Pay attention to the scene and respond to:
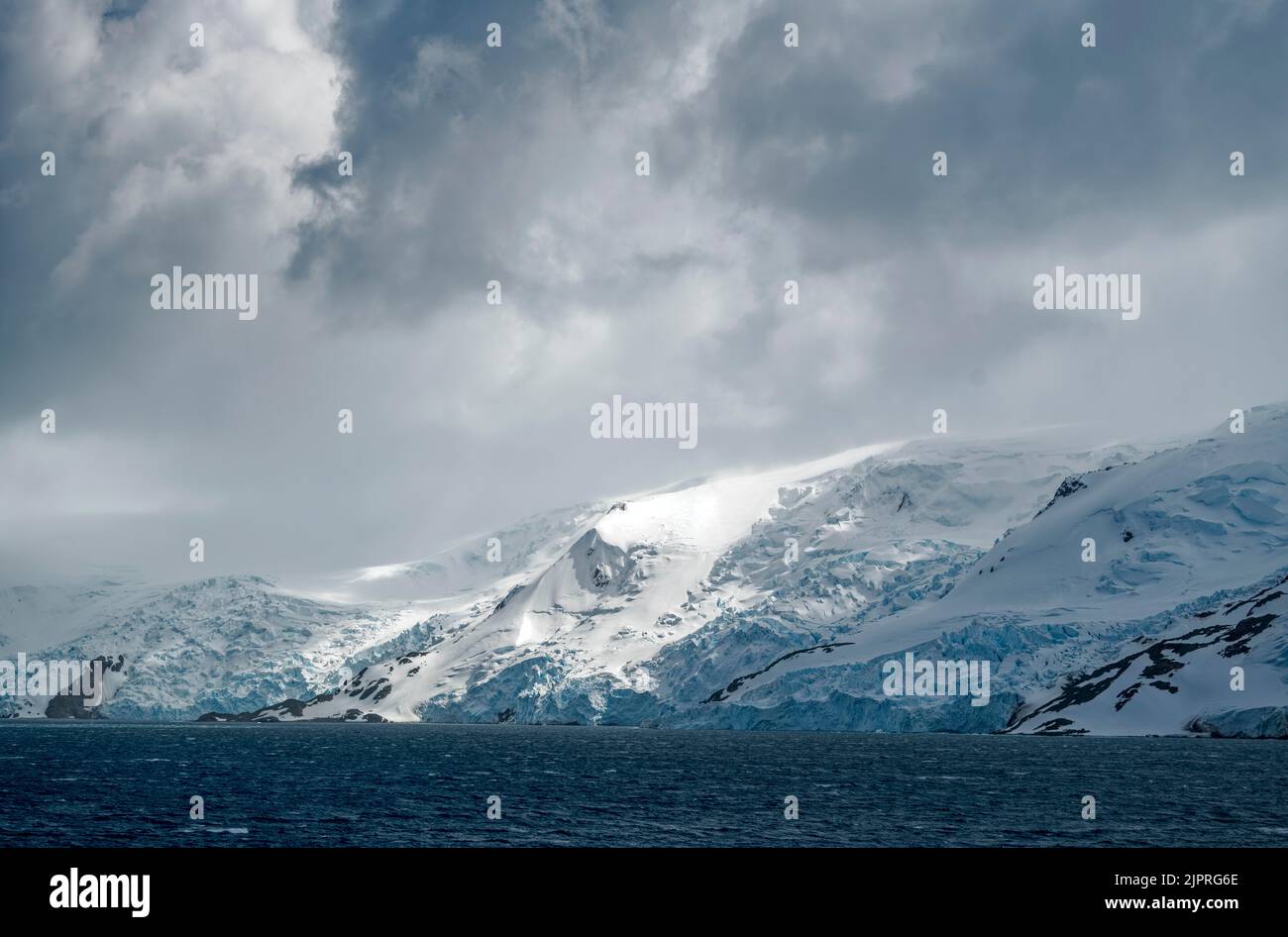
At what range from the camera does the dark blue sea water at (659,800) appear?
82.9 m

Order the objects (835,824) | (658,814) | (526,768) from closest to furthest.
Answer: (835,824) → (658,814) → (526,768)

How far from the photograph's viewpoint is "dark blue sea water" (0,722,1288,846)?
82875mm

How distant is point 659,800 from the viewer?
352ft

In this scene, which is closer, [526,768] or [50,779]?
[50,779]
